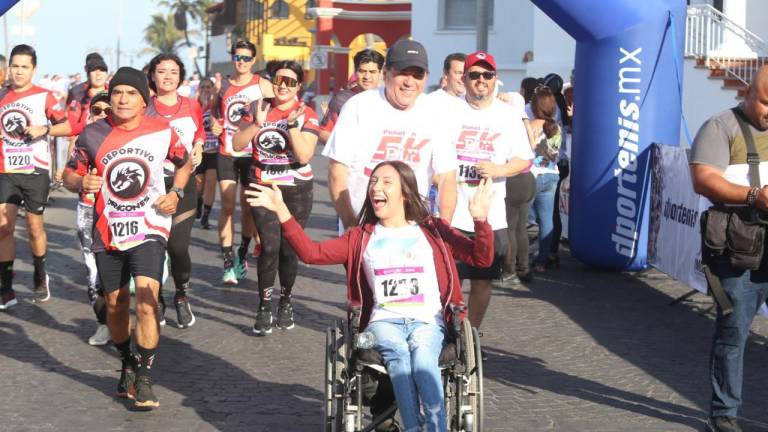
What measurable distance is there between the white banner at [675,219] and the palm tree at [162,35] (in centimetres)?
9617

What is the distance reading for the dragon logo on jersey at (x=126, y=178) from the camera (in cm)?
726

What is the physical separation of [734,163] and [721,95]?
14.6 m

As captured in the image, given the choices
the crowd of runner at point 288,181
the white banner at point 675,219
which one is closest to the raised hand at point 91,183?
the crowd of runner at point 288,181

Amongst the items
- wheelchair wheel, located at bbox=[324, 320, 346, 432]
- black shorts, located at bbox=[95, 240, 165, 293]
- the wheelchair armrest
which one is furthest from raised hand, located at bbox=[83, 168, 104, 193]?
the wheelchair armrest

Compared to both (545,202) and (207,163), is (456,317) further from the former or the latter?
(207,163)

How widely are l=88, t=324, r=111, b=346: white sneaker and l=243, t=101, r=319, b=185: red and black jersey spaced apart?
1627 millimetres

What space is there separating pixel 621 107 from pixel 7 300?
582 cm

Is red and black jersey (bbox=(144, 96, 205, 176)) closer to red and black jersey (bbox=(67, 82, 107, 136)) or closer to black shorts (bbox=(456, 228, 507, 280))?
red and black jersey (bbox=(67, 82, 107, 136))

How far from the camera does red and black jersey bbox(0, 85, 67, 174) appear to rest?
10.5 meters

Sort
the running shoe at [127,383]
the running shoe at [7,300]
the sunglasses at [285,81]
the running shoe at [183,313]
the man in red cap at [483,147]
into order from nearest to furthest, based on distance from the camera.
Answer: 1. the running shoe at [127,383]
2. the man in red cap at [483,147]
3. the sunglasses at [285,81]
4. the running shoe at [183,313]
5. the running shoe at [7,300]

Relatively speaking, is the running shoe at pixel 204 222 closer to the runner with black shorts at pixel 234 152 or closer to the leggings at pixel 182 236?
the runner with black shorts at pixel 234 152

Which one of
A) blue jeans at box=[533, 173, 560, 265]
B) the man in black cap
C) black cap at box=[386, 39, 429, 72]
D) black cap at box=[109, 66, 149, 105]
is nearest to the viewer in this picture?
black cap at box=[386, 39, 429, 72]

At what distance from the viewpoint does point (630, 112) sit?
12156 millimetres

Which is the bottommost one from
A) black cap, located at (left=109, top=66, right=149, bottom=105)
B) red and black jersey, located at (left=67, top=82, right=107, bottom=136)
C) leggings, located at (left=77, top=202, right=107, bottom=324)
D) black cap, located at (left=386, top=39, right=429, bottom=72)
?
leggings, located at (left=77, top=202, right=107, bottom=324)
